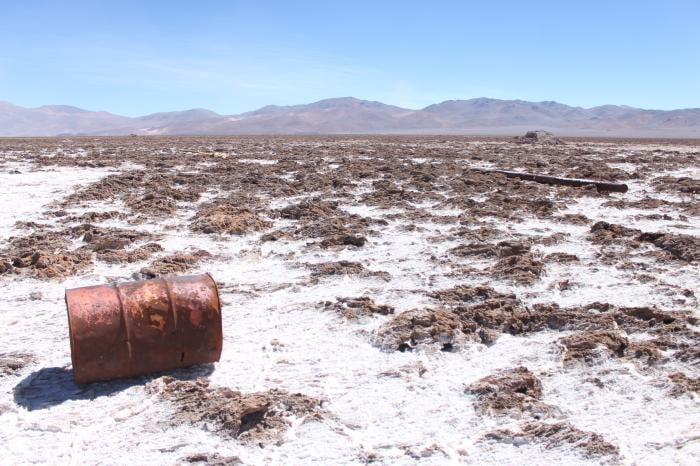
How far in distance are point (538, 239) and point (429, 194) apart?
11.8ft

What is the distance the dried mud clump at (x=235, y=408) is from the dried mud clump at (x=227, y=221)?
396 centimetres

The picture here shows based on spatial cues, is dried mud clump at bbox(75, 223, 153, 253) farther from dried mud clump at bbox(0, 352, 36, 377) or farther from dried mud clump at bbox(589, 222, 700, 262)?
dried mud clump at bbox(589, 222, 700, 262)

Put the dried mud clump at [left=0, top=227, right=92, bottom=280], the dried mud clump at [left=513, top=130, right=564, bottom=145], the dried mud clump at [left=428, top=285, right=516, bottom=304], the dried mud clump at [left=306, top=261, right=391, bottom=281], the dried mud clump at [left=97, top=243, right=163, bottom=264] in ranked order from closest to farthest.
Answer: the dried mud clump at [left=428, top=285, right=516, bottom=304]
the dried mud clump at [left=0, top=227, right=92, bottom=280]
the dried mud clump at [left=306, top=261, right=391, bottom=281]
the dried mud clump at [left=97, top=243, right=163, bottom=264]
the dried mud clump at [left=513, top=130, right=564, bottom=145]

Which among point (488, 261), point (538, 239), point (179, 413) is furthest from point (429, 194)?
point (179, 413)

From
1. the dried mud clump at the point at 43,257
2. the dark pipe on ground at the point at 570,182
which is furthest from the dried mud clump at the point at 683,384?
the dark pipe on ground at the point at 570,182

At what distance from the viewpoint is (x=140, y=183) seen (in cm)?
1169

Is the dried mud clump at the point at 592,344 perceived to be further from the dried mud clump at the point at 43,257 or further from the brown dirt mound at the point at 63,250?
the dried mud clump at the point at 43,257

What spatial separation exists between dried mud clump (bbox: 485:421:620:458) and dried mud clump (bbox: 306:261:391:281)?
8.58 feet

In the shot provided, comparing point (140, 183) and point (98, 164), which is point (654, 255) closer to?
point (140, 183)

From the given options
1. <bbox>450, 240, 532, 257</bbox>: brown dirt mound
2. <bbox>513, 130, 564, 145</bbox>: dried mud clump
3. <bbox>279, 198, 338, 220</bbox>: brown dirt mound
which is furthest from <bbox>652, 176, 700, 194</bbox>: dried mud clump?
<bbox>513, 130, 564, 145</bbox>: dried mud clump

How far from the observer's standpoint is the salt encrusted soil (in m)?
2.98

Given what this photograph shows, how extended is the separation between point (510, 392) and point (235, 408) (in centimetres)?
152

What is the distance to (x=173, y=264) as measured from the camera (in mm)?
5816

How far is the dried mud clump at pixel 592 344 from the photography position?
3840mm
